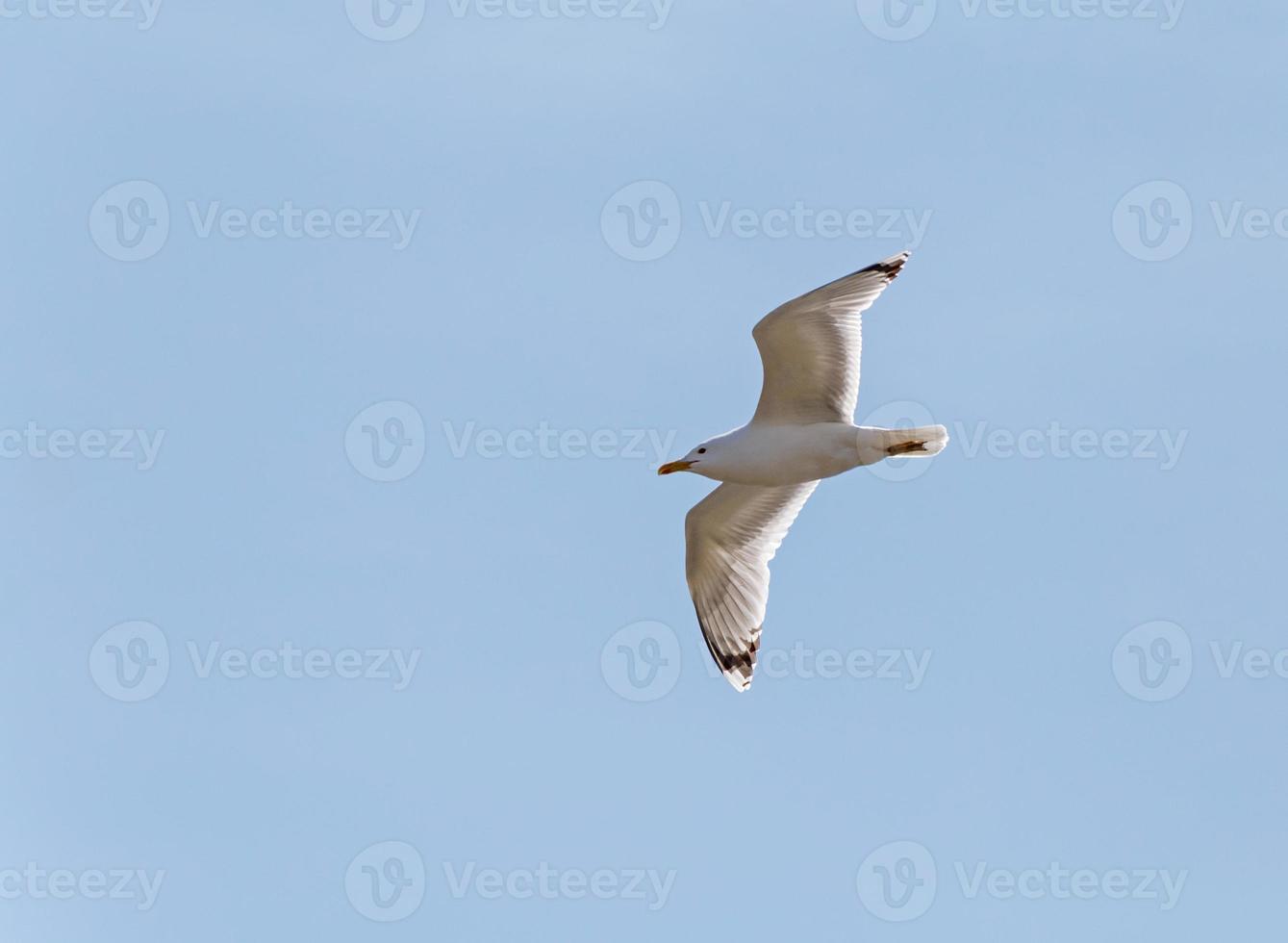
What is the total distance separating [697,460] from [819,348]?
3.40 ft

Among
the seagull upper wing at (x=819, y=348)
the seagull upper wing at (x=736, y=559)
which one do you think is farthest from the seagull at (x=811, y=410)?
the seagull upper wing at (x=736, y=559)

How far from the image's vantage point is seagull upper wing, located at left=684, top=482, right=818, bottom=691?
1323cm

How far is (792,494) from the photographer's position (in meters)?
13.3

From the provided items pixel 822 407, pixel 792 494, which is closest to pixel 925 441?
pixel 822 407

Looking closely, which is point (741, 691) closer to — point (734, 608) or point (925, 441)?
point (734, 608)

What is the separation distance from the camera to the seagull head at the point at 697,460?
12.2m

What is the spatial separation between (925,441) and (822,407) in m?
0.79

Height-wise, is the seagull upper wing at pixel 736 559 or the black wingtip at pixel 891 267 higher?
the black wingtip at pixel 891 267

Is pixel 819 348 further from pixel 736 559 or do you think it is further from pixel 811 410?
pixel 736 559

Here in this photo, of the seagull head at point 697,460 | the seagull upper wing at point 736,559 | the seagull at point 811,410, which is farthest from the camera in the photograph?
the seagull upper wing at point 736,559

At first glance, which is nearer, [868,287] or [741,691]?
[868,287]

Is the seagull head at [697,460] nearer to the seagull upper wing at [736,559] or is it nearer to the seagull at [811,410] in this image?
the seagull at [811,410]

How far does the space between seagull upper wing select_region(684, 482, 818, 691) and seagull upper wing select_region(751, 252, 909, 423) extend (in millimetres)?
1055

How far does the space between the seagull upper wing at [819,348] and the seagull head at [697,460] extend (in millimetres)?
353
